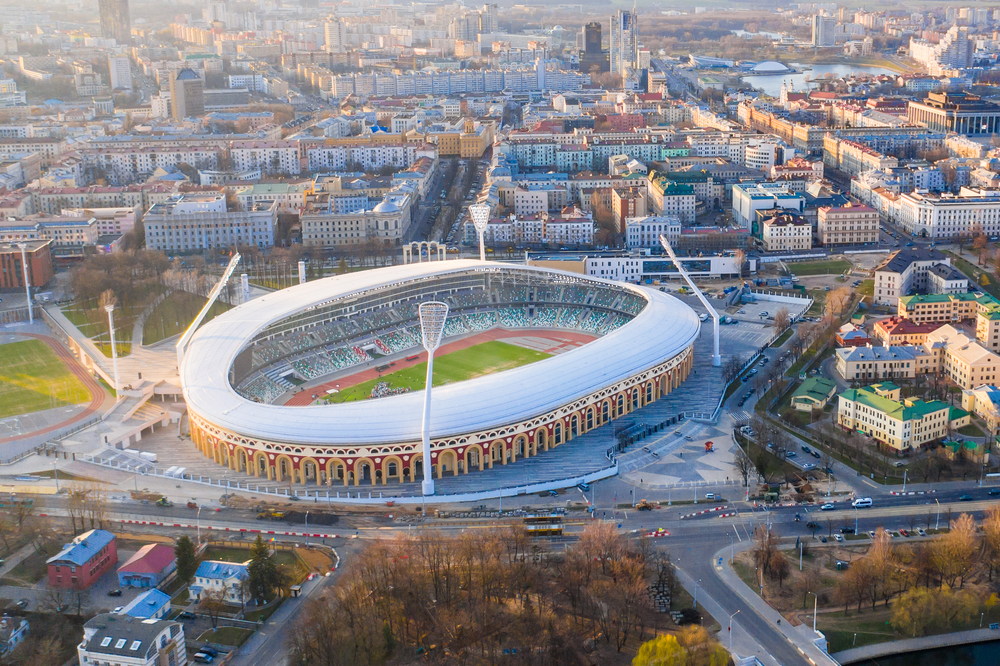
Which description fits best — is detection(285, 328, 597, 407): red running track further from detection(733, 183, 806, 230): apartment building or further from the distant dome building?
the distant dome building

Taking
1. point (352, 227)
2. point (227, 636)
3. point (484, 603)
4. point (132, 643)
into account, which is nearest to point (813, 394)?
point (484, 603)

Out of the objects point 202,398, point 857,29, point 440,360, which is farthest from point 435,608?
point 857,29

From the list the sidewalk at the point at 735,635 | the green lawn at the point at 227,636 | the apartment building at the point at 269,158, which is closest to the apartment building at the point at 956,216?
the sidewalk at the point at 735,635

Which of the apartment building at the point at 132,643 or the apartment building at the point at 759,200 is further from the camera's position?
the apartment building at the point at 759,200

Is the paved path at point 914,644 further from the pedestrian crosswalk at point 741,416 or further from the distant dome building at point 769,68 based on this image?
the distant dome building at point 769,68

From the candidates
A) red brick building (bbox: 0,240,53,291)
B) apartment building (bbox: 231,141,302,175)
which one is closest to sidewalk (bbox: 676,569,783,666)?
red brick building (bbox: 0,240,53,291)

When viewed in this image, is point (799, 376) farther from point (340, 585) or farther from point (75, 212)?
point (75, 212)

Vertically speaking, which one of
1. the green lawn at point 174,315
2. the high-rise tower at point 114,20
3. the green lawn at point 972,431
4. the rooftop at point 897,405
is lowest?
the green lawn at point 972,431
